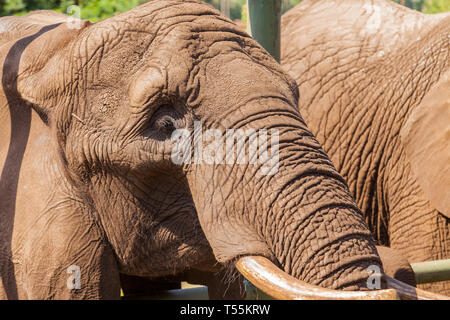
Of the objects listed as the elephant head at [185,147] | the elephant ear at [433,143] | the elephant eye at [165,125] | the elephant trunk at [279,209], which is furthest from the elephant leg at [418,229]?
the elephant eye at [165,125]

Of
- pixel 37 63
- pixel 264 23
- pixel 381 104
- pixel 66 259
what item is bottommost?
pixel 381 104

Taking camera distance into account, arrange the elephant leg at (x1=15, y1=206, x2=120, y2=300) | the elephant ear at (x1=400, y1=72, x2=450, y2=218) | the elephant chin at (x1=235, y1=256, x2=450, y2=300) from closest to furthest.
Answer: the elephant chin at (x1=235, y1=256, x2=450, y2=300)
the elephant leg at (x1=15, y1=206, x2=120, y2=300)
the elephant ear at (x1=400, y1=72, x2=450, y2=218)

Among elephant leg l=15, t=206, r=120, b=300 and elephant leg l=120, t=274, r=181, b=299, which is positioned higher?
elephant leg l=15, t=206, r=120, b=300

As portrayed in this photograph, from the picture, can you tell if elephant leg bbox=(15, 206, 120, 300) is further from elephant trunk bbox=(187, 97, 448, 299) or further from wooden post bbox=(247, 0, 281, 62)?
wooden post bbox=(247, 0, 281, 62)

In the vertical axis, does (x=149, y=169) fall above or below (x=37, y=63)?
below

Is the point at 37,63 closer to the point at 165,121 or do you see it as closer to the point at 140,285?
the point at 165,121

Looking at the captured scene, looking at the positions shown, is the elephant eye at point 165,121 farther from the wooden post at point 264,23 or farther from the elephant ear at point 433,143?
the elephant ear at point 433,143

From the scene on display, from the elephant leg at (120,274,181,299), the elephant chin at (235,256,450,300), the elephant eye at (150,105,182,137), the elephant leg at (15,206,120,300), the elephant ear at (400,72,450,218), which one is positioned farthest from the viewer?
the elephant ear at (400,72,450,218)

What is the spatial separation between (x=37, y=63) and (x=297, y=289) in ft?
2.97

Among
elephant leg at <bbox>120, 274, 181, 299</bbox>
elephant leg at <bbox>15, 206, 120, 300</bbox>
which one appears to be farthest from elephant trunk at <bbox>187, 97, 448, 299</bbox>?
elephant leg at <bbox>120, 274, 181, 299</bbox>

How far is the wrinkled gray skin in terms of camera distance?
5.73ft

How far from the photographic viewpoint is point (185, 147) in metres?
1.85

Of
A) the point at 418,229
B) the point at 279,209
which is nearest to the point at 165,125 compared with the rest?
the point at 279,209

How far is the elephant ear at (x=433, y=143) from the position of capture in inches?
129
